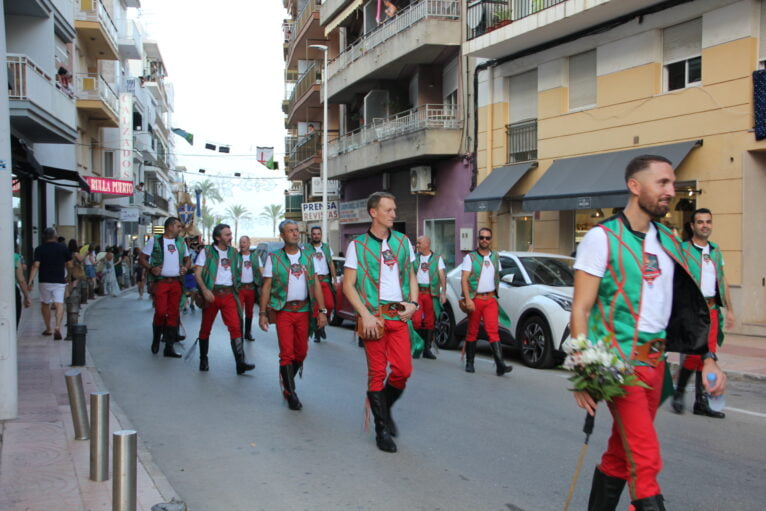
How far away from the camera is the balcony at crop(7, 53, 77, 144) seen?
52.7 feet

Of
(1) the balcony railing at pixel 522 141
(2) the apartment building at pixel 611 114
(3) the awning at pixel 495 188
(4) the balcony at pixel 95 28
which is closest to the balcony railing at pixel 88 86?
(4) the balcony at pixel 95 28

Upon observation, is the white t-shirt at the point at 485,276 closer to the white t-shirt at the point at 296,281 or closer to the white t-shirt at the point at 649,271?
the white t-shirt at the point at 296,281

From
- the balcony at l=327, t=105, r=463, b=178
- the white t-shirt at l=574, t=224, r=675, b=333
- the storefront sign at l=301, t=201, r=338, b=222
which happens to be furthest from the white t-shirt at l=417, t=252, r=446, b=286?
the storefront sign at l=301, t=201, r=338, b=222

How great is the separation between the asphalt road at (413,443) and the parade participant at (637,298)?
Answer: 138cm

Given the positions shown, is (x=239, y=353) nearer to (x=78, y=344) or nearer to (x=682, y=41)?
(x=78, y=344)

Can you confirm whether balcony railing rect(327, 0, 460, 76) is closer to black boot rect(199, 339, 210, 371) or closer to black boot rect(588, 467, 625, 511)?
black boot rect(199, 339, 210, 371)

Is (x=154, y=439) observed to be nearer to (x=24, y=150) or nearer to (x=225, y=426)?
(x=225, y=426)

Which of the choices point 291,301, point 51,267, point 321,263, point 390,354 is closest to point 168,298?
point 321,263

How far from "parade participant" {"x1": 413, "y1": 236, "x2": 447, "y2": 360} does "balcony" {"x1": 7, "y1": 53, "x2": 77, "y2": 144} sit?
9.39 meters

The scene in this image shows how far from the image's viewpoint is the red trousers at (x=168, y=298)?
1106 cm

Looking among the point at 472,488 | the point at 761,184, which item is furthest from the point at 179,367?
the point at 761,184

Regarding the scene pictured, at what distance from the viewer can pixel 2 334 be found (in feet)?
22.1

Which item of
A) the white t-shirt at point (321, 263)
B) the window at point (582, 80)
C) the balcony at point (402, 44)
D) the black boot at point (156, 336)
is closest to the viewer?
the black boot at point (156, 336)

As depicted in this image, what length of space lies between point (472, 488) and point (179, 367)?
6.31 metres
